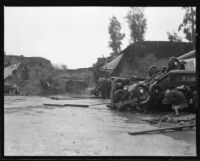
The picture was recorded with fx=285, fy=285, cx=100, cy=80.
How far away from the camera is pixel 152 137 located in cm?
722

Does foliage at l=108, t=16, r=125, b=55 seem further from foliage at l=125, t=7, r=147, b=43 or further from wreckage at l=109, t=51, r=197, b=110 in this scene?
wreckage at l=109, t=51, r=197, b=110

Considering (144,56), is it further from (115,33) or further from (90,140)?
(115,33)

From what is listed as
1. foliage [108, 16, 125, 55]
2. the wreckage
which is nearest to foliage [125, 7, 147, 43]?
foliage [108, 16, 125, 55]

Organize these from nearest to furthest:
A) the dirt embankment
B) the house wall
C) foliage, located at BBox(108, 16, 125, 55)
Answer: the house wall → the dirt embankment → foliage, located at BBox(108, 16, 125, 55)

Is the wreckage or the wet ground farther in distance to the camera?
the wreckage

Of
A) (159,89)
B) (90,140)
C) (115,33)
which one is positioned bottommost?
(90,140)

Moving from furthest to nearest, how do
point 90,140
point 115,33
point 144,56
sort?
point 115,33 → point 144,56 → point 90,140

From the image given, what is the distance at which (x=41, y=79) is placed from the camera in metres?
36.8

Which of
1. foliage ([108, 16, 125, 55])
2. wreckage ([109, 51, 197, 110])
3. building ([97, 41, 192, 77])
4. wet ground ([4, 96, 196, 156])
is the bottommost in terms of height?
wet ground ([4, 96, 196, 156])

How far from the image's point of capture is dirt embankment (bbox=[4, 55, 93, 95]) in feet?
115

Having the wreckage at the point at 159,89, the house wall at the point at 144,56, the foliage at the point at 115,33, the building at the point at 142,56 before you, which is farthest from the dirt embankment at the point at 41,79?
the wreckage at the point at 159,89

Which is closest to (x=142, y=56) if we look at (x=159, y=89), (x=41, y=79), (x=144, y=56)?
(x=144, y=56)

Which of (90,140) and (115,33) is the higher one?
(115,33)
